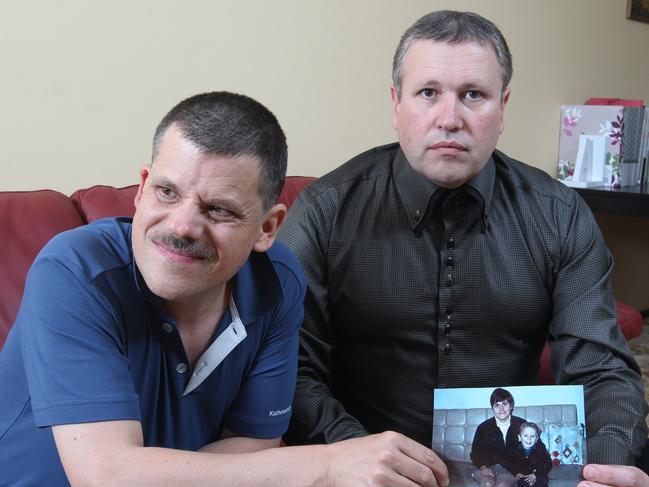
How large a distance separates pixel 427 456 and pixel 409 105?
27.5 inches

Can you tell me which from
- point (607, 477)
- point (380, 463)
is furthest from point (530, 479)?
point (380, 463)

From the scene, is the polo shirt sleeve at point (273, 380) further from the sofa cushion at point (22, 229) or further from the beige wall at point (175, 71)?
the beige wall at point (175, 71)

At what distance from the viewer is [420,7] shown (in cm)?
265

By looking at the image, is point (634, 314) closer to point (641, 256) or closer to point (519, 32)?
point (519, 32)

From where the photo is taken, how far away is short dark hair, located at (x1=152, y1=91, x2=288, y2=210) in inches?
38.5

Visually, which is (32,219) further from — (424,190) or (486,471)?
(486,471)

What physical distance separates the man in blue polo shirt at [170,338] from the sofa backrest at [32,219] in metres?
0.39

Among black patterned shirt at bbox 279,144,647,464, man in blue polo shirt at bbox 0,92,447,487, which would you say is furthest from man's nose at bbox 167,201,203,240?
black patterned shirt at bbox 279,144,647,464

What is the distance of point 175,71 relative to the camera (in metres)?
1.98

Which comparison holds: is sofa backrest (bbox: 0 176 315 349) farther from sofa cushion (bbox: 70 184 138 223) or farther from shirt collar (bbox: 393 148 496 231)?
shirt collar (bbox: 393 148 496 231)

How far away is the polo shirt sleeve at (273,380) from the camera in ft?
3.87

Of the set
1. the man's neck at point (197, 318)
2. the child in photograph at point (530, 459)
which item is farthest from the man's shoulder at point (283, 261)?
the child in photograph at point (530, 459)

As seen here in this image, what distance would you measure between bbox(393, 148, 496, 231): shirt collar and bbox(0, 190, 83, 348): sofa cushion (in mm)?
712

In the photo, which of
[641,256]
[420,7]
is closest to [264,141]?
[420,7]
